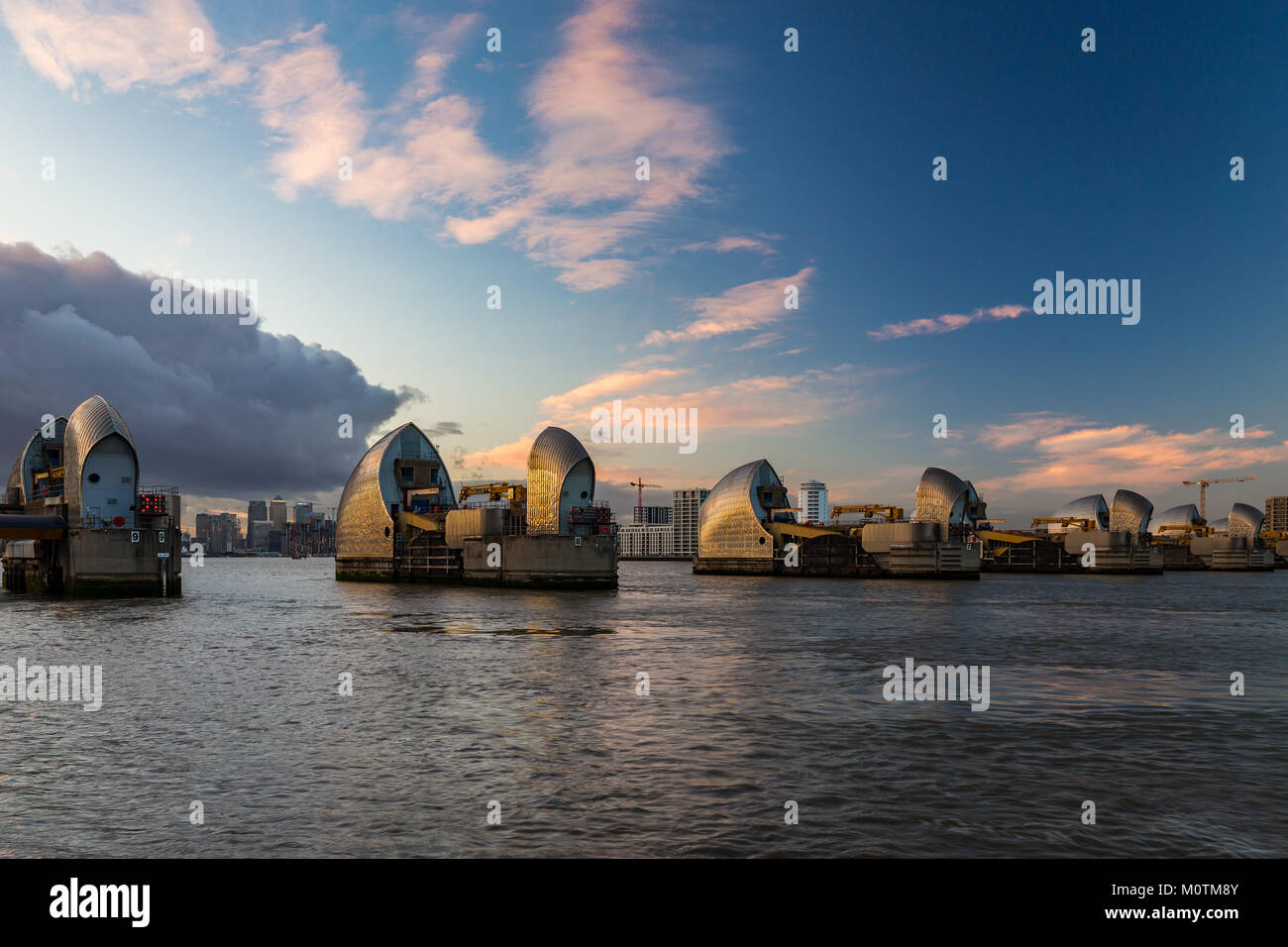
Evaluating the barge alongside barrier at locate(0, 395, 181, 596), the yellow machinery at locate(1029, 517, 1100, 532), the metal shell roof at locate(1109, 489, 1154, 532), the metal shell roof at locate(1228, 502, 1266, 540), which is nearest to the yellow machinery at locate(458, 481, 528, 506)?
the barge alongside barrier at locate(0, 395, 181, 596)

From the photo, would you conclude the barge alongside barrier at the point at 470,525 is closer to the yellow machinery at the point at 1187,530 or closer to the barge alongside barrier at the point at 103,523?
the barge alongside barrier at the point at 103,523

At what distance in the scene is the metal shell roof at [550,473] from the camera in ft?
272

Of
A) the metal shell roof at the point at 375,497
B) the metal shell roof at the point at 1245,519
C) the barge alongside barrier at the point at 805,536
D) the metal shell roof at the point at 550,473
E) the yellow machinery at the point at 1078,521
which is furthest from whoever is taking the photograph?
the metal shell roof at the point at 1245,519

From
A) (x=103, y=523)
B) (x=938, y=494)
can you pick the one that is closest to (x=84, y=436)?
(x=103, y=523)

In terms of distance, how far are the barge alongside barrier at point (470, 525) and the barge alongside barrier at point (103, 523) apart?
27972mm

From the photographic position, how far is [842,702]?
22.3 metres

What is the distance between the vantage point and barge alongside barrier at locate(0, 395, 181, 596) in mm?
63969

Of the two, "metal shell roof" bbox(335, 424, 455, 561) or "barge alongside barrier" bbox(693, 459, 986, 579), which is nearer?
"metal shell roof" bbox(335, 424, 455, 561)

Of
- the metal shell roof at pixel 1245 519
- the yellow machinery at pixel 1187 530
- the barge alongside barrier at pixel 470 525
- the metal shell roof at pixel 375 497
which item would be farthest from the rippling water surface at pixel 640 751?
the metal shell roof at pixel 1245 519

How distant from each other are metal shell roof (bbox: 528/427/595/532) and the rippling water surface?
44696 millimetres

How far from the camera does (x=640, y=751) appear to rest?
16.5 m

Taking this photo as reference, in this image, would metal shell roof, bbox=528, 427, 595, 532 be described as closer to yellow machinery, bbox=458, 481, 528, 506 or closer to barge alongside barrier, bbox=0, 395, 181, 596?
yellow machinery, bbox=458, 481, 528, 506
